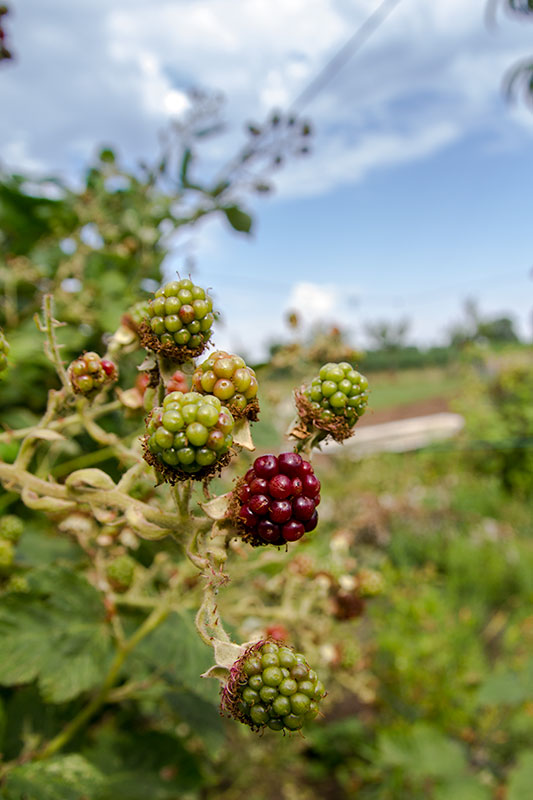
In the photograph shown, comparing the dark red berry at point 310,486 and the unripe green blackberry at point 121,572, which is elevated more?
the dark red berry at point 310,486

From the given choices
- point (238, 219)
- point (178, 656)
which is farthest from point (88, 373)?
point (238, 219)

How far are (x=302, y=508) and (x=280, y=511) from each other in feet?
0.11

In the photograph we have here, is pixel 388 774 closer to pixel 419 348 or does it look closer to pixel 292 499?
pixel 292 499

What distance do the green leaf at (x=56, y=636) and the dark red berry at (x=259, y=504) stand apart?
0.66 metres

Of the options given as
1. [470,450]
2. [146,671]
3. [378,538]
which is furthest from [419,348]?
[146,671]

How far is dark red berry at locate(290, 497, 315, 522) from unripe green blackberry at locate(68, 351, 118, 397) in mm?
371

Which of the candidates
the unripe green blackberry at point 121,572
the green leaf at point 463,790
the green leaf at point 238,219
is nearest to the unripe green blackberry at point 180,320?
the unripe green blackberry at point 121,572

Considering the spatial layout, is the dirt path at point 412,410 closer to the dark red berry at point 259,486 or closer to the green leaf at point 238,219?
the green leaf at point 238,219

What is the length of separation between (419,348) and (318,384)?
4172 centimetres

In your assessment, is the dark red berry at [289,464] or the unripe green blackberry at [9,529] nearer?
the dark red berry at [289,464]

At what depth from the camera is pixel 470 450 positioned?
10.1m

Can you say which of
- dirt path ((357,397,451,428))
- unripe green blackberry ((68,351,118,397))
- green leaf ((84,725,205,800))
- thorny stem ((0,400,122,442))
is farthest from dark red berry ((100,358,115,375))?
dirt path ((357,397,451,428))

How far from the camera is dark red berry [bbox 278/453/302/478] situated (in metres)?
0.69

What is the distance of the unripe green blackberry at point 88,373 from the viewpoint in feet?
2.80
